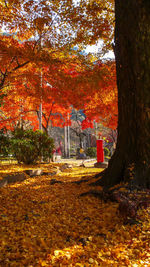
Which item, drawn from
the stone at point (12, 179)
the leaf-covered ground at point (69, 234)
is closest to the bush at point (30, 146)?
the stone at point (12, 179)

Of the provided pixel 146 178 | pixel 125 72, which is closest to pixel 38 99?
pixel 125 72

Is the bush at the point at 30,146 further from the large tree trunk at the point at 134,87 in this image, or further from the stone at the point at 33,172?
Result: the large tree trunk at the point at 134,87

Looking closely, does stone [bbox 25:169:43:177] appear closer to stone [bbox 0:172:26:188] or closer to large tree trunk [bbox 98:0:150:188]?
stone [bbox 0:172:26:188]

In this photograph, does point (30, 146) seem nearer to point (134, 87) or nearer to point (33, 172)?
point (33, 172)

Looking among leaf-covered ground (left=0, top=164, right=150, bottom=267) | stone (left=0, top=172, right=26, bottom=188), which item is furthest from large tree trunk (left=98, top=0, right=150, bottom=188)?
stone (left=0, top=172, right=26, bottom=188)

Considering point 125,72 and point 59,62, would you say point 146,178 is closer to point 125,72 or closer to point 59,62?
point 125,72

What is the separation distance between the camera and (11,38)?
7238mm

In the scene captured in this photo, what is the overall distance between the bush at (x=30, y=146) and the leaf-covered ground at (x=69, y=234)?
456 centimetres

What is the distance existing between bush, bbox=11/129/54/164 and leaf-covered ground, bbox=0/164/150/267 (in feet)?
15.0

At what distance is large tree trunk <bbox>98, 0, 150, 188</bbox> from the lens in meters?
4.00

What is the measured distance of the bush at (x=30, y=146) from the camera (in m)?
8.75

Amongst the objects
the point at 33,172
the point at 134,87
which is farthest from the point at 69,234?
the point at 33,172

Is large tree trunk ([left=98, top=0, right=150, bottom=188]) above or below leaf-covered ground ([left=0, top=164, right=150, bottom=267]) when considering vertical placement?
above

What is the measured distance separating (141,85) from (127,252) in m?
3.03
